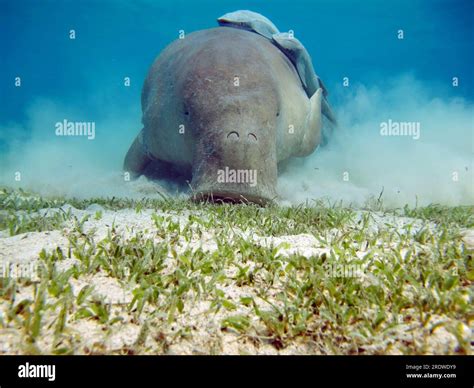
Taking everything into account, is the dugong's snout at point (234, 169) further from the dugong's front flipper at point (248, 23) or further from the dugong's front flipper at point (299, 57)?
the dugong's front flipper at point (248, 23)

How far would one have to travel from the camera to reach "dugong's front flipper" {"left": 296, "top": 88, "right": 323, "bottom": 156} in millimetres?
7754

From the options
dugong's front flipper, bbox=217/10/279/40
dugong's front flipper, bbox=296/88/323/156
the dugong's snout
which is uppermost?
dugong's front flipper, bbox=217/10/279/40

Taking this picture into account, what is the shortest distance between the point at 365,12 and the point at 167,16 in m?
43.4

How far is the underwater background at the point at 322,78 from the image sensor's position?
26.6 ft

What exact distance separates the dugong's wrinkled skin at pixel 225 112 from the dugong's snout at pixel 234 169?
0.02m

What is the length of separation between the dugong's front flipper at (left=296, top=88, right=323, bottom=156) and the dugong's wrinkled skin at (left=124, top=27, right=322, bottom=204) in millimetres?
25

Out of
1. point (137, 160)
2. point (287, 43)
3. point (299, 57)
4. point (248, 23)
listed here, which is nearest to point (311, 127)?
point (299, 57)

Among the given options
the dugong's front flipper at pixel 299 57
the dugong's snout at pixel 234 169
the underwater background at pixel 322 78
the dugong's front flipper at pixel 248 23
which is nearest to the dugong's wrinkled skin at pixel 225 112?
the dugong's snout at pixel 234 169

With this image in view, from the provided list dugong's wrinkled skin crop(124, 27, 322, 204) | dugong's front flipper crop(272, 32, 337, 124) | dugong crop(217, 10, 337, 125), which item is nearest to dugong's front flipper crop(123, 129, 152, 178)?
dugong's wrinkled skin crop(124, 27, 322, 204)

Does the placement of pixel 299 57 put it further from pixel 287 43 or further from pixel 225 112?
pixel 225 112

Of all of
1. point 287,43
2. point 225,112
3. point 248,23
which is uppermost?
point 248,23

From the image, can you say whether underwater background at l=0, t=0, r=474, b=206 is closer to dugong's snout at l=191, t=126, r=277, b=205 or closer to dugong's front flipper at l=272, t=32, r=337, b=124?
dugong's front flipper at l=272, t=32, r=337, b=124

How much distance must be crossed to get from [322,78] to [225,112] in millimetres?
81323

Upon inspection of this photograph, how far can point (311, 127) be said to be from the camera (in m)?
7.89
